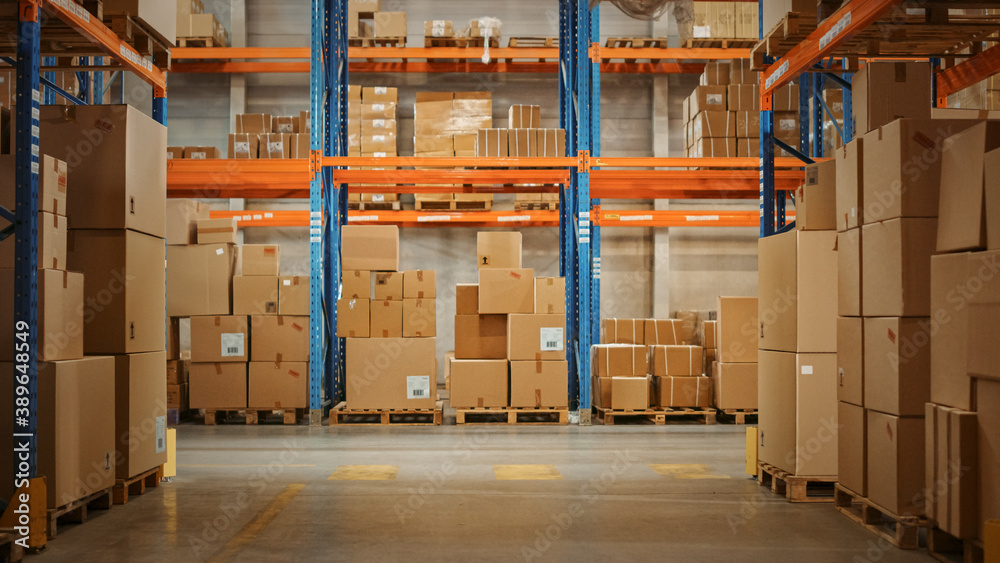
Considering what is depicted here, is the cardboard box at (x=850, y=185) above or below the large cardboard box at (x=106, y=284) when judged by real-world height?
above

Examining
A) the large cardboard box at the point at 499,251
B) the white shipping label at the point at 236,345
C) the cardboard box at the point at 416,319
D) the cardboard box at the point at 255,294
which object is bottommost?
the white shipping label at the point at 236,345

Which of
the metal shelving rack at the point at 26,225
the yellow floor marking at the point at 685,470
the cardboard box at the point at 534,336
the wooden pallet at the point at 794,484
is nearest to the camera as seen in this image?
the metal shelving rack at the point at 26,225

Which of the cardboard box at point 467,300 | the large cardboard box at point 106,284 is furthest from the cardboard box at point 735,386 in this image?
the large cardboard box at point 106,284

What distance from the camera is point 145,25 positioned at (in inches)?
204

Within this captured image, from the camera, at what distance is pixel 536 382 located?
8.60 metres

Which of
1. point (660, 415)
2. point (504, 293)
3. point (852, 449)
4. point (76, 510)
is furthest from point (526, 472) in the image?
point (660, 415)

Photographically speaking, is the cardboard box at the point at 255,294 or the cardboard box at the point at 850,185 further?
the cardboard box at the point at 255,294

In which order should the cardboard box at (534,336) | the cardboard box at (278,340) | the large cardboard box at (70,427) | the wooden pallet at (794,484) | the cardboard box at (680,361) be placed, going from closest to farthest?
1. the large cardboard box at (70,427)
2. the wooden pallet at (794,484)
3. the cardboard box at (534,336)
4. the cardboard box at (278,340)
5. the cardboard box at (680,361)

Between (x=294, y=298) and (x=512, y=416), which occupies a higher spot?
(x=294, y=298)

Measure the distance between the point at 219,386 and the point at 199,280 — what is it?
4.33 feet

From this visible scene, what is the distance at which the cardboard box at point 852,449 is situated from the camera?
436 cm

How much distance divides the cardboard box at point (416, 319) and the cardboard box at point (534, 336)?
93 centimetres

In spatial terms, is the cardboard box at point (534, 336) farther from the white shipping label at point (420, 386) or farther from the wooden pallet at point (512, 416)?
the white shipping label at point (420, 386)

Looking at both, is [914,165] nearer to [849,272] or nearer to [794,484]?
[849,272]
